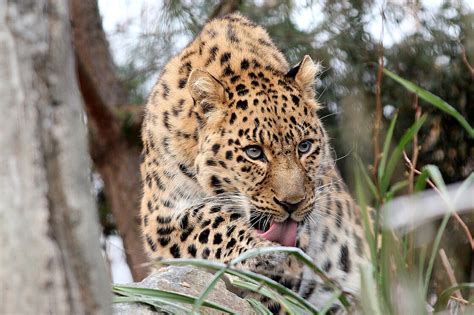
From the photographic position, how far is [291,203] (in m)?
6.05

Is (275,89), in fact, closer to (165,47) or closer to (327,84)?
(327,84)

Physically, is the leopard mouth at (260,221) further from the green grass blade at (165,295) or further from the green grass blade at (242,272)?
the green grass blade at (242,272)

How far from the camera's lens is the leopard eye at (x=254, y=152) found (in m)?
6.33

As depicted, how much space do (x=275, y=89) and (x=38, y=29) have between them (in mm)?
4029

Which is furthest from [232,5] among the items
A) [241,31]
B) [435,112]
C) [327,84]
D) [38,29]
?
[38,29]

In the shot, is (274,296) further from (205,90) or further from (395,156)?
(205,90)

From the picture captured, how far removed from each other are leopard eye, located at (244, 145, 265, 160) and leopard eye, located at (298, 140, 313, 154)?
0.26m

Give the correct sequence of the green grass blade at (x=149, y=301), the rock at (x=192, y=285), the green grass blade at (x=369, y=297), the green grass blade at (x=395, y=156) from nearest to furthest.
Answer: the green grass blade at (x=369, y=297) < the green grass blade at (x=395, y=156) < the green grass blade at (x=149, y=301) < the rock at (x=192, y=285)

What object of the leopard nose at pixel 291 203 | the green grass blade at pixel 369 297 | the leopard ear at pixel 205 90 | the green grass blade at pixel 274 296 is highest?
the leopard ear at pixel 205 90

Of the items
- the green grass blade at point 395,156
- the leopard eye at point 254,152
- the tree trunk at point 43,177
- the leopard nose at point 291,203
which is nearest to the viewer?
the tree trunk at point 43,177

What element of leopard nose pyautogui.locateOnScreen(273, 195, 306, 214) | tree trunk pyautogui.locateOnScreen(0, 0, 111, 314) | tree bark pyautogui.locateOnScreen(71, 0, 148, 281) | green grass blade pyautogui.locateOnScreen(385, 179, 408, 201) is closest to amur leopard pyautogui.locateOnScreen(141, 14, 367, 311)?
leopard nose pyautogui.locateOnScreen(273, 195, 306, 214)

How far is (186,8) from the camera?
10.4m

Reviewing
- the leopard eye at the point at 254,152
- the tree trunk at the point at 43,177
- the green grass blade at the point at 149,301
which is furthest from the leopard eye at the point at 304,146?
the tree trunk at the point at 43,177

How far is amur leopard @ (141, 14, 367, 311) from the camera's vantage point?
613 centimetres
